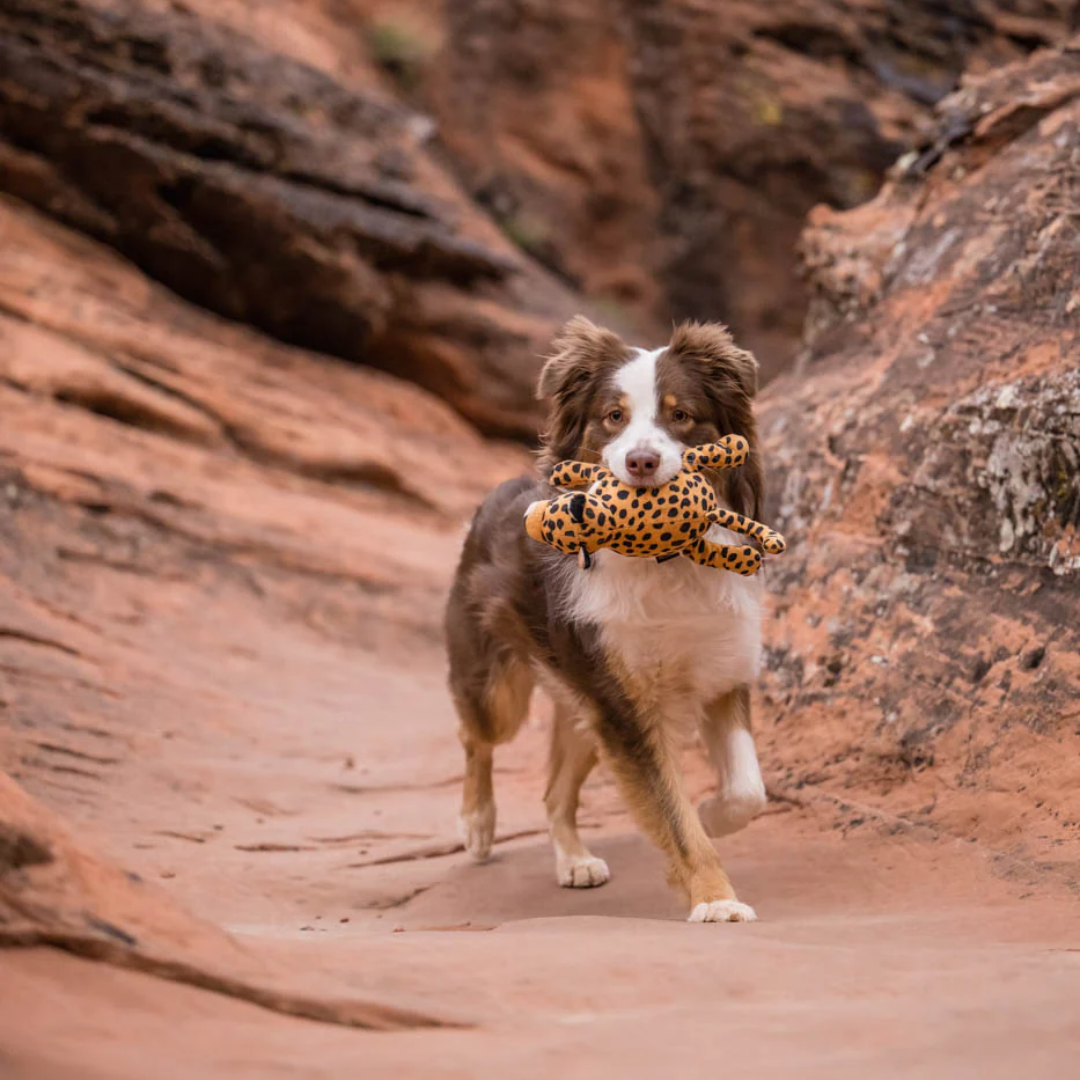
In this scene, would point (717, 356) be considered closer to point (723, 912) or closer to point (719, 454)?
point (719, 454)

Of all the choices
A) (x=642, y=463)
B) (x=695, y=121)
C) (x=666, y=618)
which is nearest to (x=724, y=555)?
(x=666, y=618)

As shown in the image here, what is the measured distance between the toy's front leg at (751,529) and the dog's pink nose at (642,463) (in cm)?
31

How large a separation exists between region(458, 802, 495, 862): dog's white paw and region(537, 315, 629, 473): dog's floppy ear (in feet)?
6.10

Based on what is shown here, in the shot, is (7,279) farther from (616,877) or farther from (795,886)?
(795,886)

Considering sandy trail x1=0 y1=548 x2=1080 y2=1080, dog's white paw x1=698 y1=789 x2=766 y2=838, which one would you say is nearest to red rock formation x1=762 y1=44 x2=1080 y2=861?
sandy trail x1=0 y1=548 x2=1080 y2=1080

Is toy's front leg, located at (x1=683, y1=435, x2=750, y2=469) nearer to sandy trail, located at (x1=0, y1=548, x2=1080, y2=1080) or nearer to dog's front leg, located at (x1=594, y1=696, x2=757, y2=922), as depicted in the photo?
dog's front leg, located at (x1=594, y1=696, x2=757, y2=922)

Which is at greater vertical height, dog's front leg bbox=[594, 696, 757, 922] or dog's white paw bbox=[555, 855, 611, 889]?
dog's front leg bbox=[594, 696, 757, 922]

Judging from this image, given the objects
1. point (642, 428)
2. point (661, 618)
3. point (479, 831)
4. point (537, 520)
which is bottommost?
point (479, 831)

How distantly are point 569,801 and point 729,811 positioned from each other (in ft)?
3.37

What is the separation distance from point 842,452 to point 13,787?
5024mm

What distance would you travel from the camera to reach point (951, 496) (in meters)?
6.11

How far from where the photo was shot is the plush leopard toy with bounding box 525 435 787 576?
4.43 m

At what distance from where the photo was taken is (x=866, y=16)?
2227 cm

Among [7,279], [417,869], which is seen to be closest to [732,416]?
[417,869]
